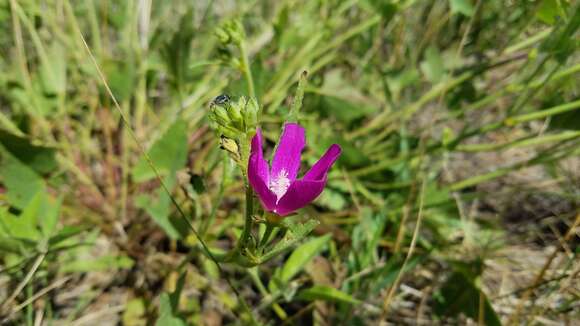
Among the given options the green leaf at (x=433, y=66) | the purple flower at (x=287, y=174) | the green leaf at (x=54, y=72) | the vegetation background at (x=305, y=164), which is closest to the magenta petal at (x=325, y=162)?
the purple flower at (x=287, y=174)

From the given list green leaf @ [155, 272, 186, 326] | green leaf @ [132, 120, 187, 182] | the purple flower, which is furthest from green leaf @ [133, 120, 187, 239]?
the purple flower

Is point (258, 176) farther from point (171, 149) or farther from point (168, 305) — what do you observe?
point (171, 149)

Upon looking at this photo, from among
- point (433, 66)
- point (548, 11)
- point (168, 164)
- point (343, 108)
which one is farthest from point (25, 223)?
point (548, 11)

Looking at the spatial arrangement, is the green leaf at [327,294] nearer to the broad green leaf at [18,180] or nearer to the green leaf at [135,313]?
the green leaf at [135,313]

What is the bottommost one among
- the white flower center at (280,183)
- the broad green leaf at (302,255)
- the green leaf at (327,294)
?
the green leaf at (327,294)

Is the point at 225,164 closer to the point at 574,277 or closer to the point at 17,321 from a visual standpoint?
the point at 17,321

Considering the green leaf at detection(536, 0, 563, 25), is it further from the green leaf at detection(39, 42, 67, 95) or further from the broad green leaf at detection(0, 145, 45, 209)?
the green leaf at detection(39, 42, 67, 95)

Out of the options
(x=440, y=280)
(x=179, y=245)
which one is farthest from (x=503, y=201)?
(x=179, y=245)
